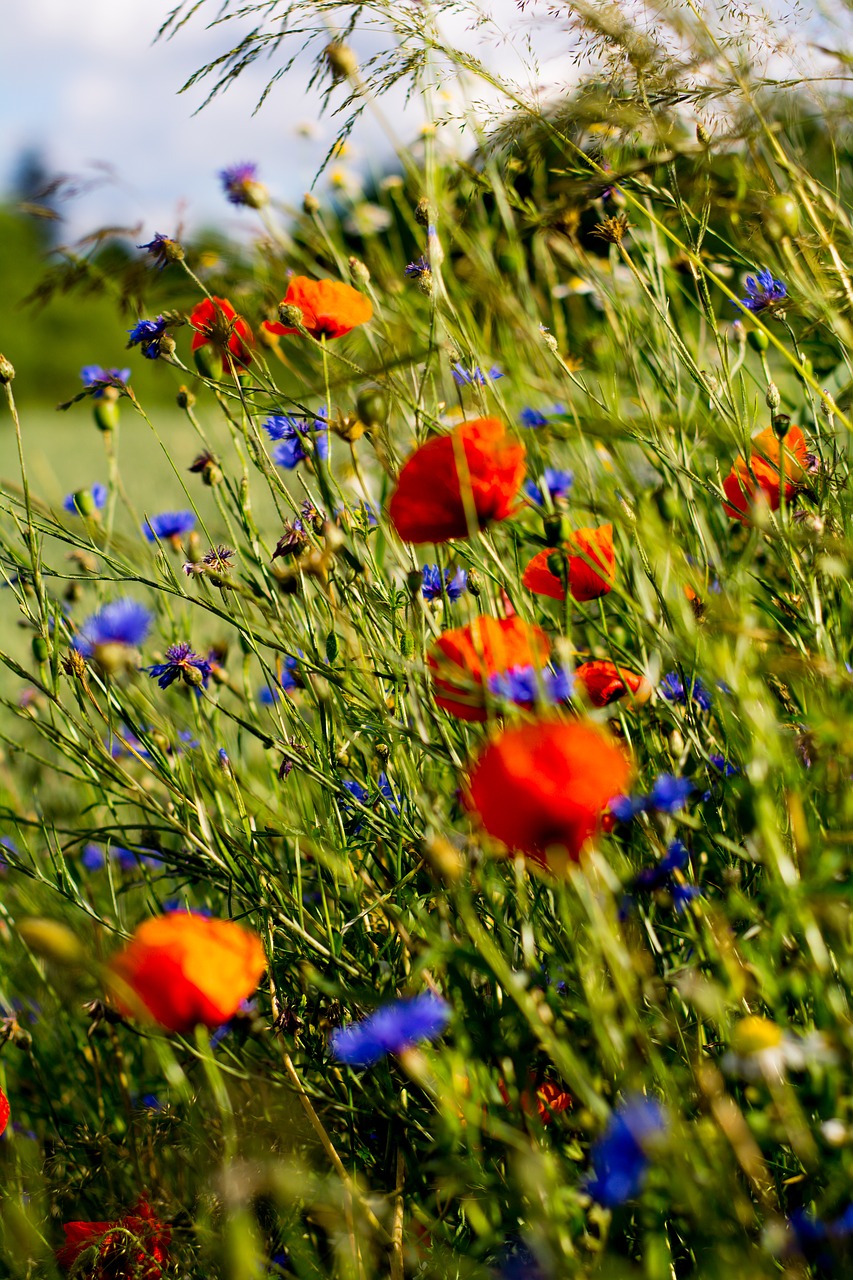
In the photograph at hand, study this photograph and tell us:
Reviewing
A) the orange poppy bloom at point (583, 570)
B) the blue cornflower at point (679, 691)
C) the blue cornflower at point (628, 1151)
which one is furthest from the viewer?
the blue cornflower at point (679, 691)

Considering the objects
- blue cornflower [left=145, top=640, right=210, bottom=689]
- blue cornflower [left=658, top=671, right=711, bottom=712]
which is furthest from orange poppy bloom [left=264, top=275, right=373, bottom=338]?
blue cornflower [left=658, top=671, right=711, bottom=712]

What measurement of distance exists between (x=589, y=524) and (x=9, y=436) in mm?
6597

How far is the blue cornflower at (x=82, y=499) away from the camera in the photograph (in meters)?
0.81

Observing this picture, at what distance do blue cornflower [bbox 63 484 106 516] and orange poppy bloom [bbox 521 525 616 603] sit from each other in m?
0.34

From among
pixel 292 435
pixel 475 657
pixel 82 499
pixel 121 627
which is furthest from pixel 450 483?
pixel 82 499

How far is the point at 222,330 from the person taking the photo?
704 mm

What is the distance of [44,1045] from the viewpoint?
3.18 feet

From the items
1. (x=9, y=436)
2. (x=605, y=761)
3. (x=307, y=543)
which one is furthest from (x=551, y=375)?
(x=9, y=436)

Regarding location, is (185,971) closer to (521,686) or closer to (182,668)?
(521,686)

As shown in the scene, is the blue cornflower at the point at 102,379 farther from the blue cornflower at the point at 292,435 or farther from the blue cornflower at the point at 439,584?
the blue cornflower at the point at 439,584

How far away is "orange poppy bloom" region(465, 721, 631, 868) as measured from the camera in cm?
38

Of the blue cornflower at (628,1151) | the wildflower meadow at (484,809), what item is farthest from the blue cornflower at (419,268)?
the blue cornflower at (628,1151)

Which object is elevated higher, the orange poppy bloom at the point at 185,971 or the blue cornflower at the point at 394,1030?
the orange poppy bloom at the point at 185,971

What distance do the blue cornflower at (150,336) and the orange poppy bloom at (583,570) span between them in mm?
336
